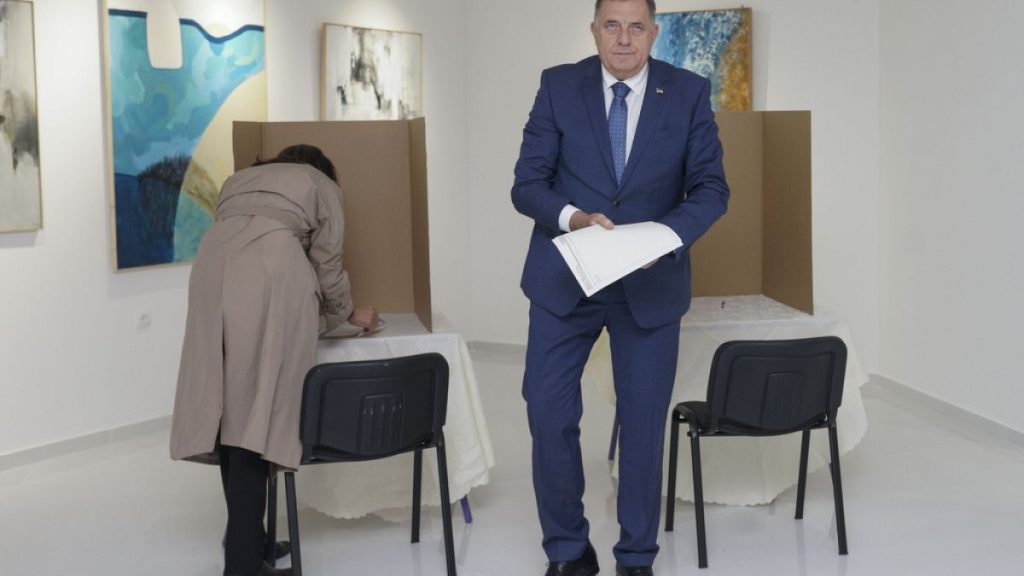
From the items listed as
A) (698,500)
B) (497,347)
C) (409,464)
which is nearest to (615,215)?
(698,500)

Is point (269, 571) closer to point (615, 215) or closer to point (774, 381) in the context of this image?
point (615, 215)

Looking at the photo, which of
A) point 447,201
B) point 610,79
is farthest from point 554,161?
point 447,201

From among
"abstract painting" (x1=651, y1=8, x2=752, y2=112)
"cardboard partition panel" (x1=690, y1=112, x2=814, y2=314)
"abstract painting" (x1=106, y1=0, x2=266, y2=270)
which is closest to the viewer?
"cardboard partition panel" (x1=690, y1=112, x2=814, y2=314)

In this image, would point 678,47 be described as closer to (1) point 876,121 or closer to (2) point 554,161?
(1) point 876,121

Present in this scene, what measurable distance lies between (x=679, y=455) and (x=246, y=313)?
173 cm

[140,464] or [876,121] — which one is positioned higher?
[876,121]

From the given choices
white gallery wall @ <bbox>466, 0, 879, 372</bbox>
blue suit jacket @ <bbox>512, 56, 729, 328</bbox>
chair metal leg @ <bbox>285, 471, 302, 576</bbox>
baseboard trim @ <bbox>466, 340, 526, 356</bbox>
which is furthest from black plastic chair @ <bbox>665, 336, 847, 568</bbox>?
baseboard trim @ <bbox>466, 340, 526, 356</bbox>

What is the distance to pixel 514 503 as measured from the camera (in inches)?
175

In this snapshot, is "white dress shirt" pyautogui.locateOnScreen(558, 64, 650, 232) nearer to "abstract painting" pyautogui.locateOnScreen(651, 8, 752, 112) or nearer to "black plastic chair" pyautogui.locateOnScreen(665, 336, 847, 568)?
"black plastic chair" pyautogui.locateOnScreen(665, 336, 847, 568)

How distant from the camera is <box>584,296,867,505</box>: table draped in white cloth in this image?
13.7 feet

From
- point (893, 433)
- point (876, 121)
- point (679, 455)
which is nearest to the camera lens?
point (679, 455)

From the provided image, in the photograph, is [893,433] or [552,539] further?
[893,433]

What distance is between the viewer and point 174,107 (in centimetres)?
564

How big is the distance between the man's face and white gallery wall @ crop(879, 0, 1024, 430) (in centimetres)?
268
